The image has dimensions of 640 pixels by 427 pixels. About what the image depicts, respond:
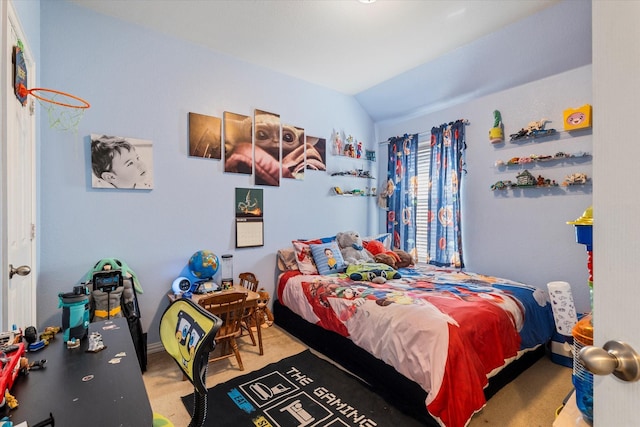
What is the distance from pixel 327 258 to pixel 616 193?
112 inches

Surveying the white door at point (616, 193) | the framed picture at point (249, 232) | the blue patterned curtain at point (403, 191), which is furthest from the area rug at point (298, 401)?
the blue patterned curtain at point (403, 191)

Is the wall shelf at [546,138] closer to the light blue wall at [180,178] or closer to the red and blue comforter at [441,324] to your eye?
the light blue wall at [180,178]

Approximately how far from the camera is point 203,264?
9.06 ft

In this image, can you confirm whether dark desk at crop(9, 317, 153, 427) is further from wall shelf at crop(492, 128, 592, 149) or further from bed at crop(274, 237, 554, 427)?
wall shelf at crop(492, 128, 592, 149)

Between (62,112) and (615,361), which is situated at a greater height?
(62,112)

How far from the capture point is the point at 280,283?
330 centimetres

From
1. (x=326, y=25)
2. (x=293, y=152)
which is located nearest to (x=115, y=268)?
(x=293, y=152)

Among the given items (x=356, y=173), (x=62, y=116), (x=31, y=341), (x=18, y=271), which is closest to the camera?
(x=31, y=341)

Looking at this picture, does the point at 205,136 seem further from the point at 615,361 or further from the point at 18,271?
the point at 615,361

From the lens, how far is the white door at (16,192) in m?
1.32

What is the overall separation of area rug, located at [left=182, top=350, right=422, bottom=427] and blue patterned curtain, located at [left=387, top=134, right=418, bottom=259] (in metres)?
2.21

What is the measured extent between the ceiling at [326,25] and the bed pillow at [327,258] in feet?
6.84

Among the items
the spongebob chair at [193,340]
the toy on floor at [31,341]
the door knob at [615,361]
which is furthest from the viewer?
the toy on floor at [31,341]

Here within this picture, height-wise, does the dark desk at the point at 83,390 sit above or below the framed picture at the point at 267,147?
below
